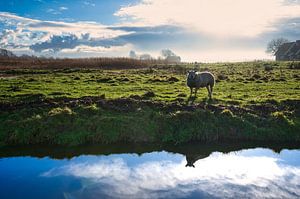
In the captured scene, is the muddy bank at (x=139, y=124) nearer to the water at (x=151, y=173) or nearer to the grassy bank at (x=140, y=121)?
the grassy bank at (x=140, y=121)

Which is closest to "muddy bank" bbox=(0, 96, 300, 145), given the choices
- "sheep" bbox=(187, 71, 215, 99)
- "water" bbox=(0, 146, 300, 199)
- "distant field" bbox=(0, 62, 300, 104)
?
"water" bbox=(0, 146, 300, 199)

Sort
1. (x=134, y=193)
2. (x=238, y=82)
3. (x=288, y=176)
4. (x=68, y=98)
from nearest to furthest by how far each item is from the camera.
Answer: (x=134, y=193), (x=288, y=176), (x=68, y=98), (x=238, y=82)

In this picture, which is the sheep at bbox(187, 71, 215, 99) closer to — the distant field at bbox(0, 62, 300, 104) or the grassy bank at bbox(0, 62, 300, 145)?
the distant field at bbox(0, 62, 300, 104)

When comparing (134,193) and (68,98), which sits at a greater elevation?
(68,98)

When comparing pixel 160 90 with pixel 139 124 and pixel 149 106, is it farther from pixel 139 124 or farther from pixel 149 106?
pixel 139 124

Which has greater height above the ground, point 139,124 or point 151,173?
point 139,124

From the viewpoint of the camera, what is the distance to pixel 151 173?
13.7m

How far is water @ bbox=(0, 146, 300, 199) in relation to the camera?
11602 mm

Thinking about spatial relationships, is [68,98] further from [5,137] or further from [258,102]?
[258,102]

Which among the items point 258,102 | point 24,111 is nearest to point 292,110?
point 258,102

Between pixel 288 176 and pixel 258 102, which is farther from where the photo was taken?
pixel 258 102

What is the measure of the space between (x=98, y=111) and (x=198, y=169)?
25.7ft

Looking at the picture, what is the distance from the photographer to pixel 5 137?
17.4 metres

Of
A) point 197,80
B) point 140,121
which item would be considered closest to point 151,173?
point 140,121
